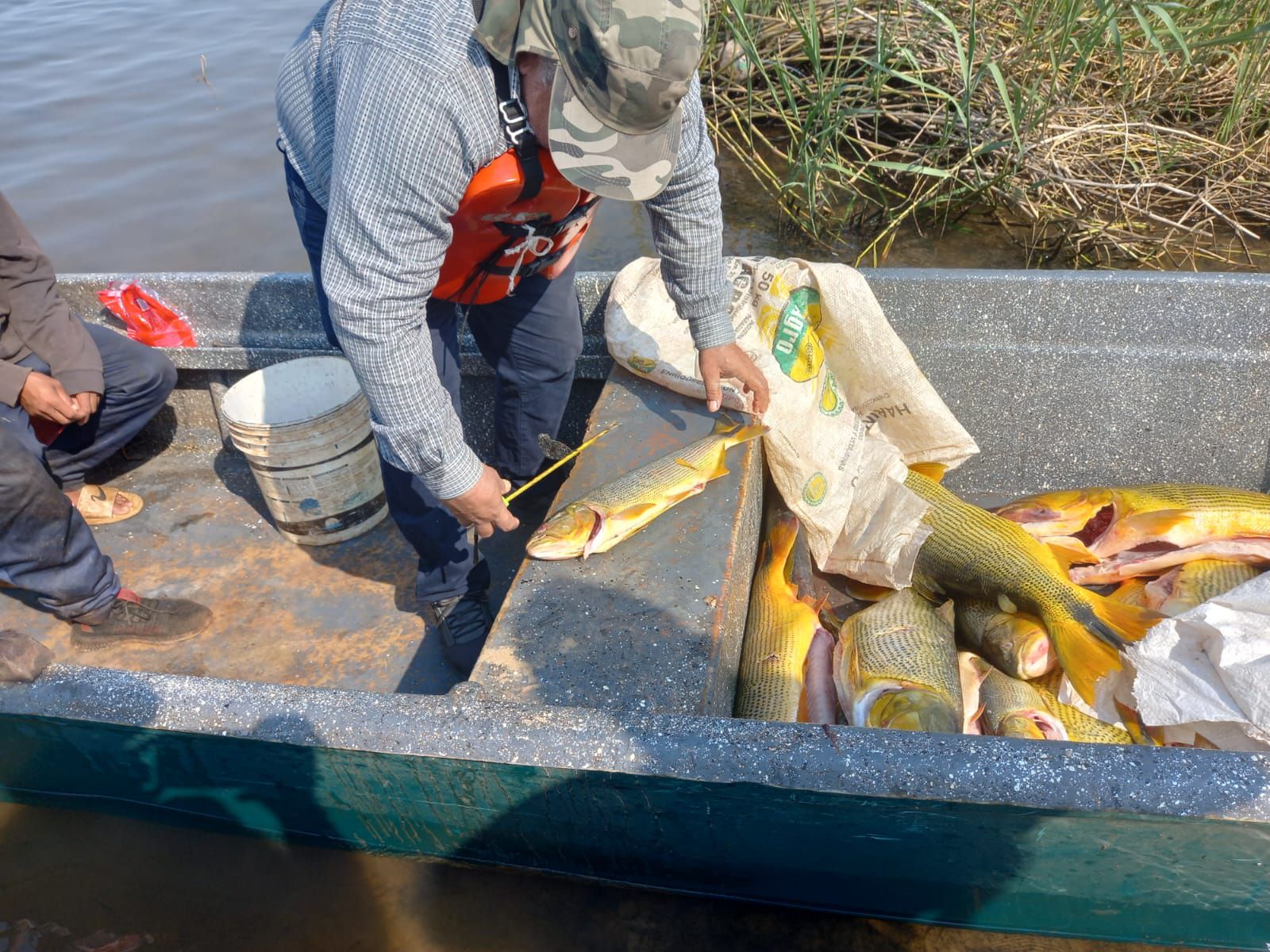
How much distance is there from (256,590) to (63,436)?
1.03m

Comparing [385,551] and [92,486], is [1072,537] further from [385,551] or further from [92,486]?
[92,486]

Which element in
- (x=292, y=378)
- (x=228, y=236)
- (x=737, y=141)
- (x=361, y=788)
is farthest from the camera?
Answer: (x=737, y=141)

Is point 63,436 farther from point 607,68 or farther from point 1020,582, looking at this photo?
point 1020,582

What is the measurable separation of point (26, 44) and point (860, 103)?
8240 mm

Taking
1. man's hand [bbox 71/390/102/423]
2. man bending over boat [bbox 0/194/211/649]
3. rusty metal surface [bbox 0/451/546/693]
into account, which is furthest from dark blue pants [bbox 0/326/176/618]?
rusty metal surface [bbox 0/451/546/693]

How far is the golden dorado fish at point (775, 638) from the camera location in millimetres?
2344

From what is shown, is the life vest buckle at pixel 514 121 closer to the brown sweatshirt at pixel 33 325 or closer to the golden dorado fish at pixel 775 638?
the golden dorado fish at pixel 775 638

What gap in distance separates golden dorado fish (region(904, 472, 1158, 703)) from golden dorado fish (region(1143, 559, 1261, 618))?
15cm

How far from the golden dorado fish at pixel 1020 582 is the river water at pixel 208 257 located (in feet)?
2.48

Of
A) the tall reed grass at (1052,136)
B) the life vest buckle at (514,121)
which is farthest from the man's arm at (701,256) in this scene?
A: the tall reed grass at (1052,136)

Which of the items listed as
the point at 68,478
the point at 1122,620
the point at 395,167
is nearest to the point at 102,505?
the point at 68,478

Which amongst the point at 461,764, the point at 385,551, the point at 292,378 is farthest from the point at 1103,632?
the point at 292,378

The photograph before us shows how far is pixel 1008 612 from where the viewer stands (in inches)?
103

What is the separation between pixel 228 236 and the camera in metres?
Answer: 5.86
